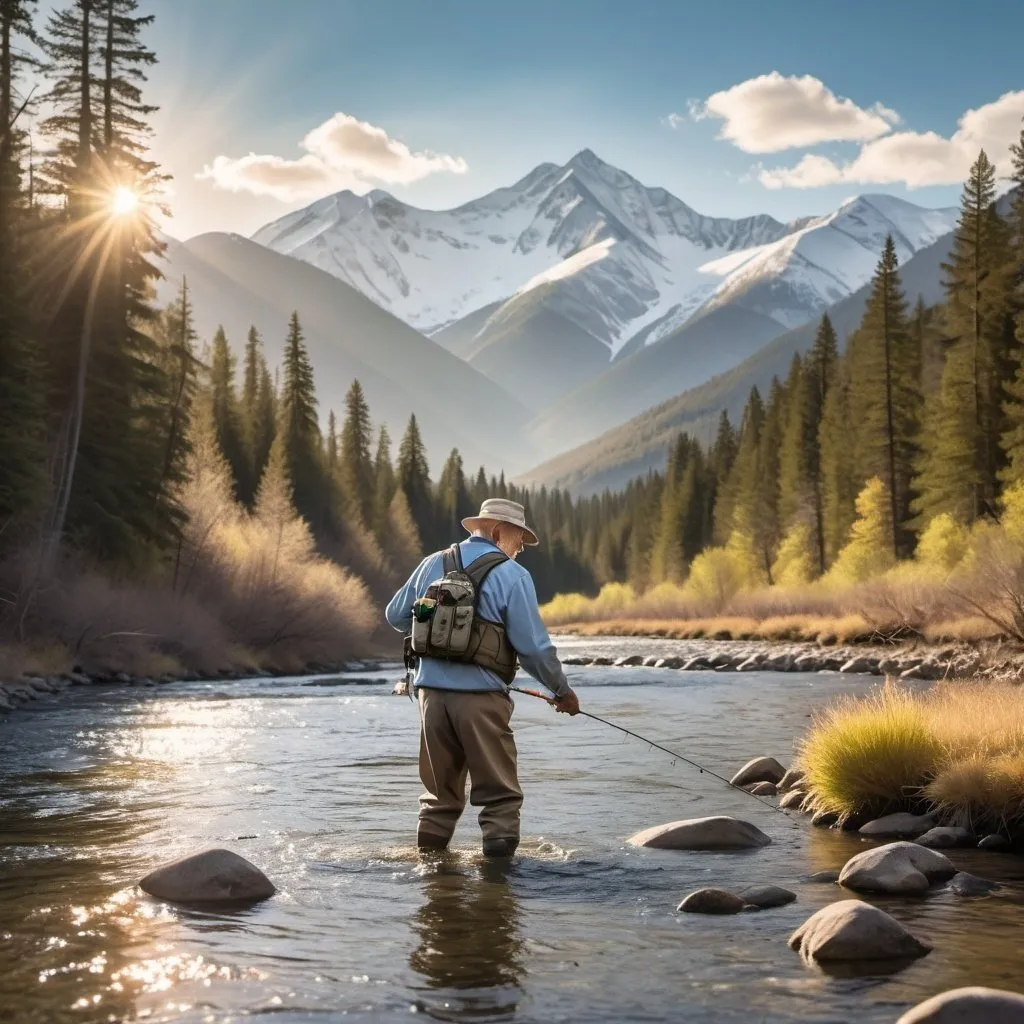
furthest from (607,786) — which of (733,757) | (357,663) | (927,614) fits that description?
(357,663)

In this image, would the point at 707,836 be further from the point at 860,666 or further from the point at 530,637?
the point at 860,666

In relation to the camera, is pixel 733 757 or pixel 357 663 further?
pixel 357 663

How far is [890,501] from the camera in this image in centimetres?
5666

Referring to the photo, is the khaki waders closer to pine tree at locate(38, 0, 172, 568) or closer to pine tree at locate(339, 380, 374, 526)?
pine tree at locate(38, 0, 172, 568)

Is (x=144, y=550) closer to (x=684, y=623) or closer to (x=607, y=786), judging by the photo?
(x=607, y=786)

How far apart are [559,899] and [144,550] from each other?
30.1m

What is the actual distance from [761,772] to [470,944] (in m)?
6.72

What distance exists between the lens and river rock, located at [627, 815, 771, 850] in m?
9.44

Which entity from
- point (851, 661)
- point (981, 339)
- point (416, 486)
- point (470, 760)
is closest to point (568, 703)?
point (470, 760)

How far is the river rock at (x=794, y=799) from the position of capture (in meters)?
11.2

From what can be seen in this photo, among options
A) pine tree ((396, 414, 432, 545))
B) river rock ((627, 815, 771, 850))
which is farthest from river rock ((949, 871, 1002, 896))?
pine tree ((396, 414, 432, 545))

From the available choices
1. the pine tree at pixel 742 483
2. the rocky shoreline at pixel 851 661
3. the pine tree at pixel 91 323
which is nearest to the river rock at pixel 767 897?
the rocky shoreline at pixel 851 661

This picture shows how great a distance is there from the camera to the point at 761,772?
1265cm

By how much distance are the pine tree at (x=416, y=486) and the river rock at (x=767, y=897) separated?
323 feet
